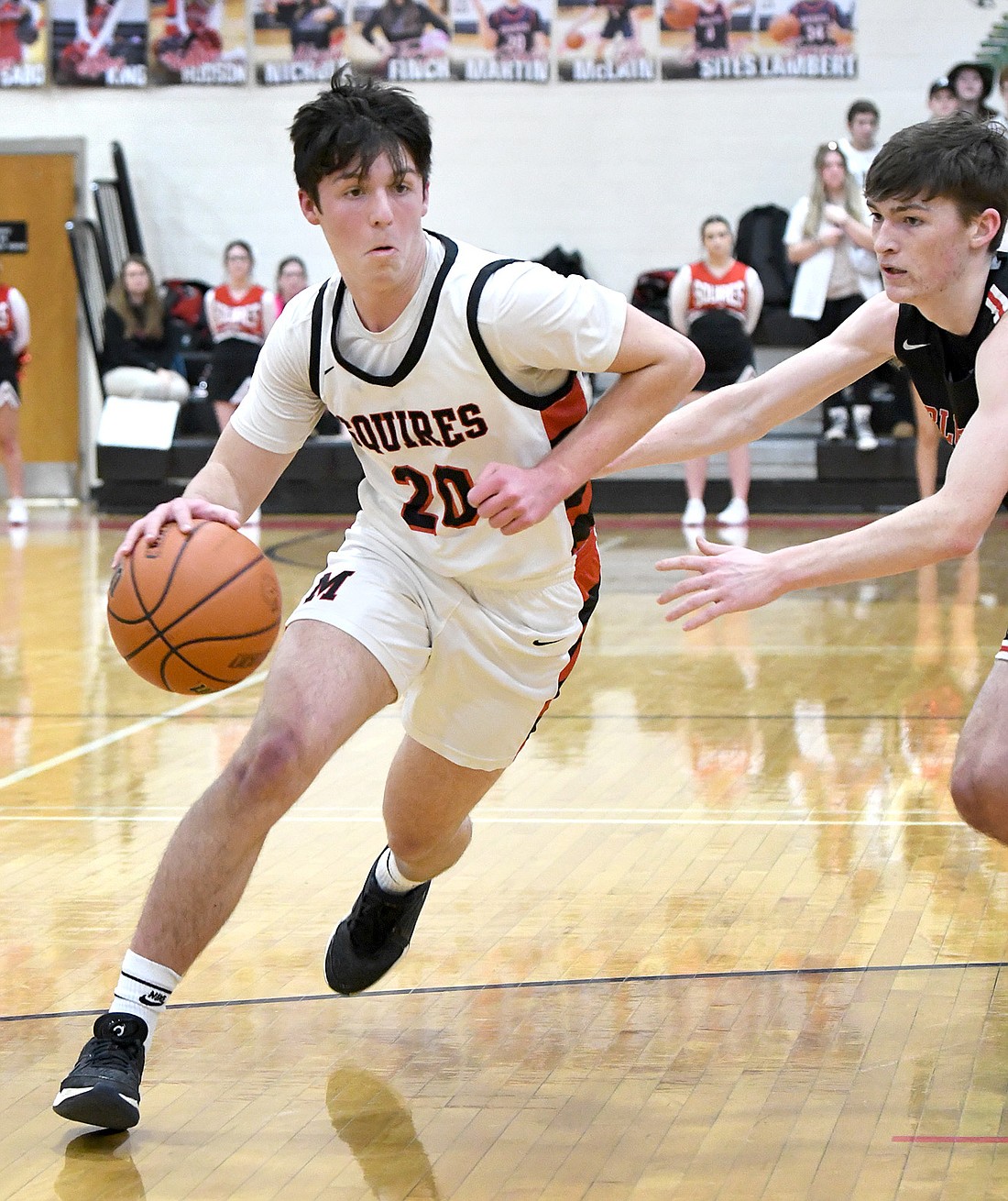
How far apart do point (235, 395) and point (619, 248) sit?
3504 mm

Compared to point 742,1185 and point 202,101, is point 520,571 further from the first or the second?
point 202,101

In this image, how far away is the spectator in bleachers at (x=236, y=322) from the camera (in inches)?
516

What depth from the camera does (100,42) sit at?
1481 cm

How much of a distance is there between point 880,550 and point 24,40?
13.7 m

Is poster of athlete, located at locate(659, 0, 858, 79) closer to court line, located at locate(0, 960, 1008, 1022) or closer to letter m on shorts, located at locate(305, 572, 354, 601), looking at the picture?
court line, located at locate(0, 960, 1008, 1022)

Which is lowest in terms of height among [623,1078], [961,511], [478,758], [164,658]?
[623,1078]

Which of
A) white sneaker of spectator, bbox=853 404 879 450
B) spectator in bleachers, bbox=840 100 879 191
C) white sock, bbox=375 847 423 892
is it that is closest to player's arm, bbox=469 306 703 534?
white sock, bbox=375 847 423 892

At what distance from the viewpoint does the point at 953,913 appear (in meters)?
3.99

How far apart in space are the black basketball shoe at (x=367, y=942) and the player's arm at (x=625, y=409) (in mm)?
924

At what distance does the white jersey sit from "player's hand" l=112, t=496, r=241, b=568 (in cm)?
19

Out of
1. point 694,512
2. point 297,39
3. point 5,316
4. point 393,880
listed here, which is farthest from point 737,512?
point 393,880

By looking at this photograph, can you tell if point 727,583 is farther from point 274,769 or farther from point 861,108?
point 861,108

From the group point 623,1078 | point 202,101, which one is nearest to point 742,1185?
point 623,1078

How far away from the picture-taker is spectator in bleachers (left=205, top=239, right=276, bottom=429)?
13117 mm
